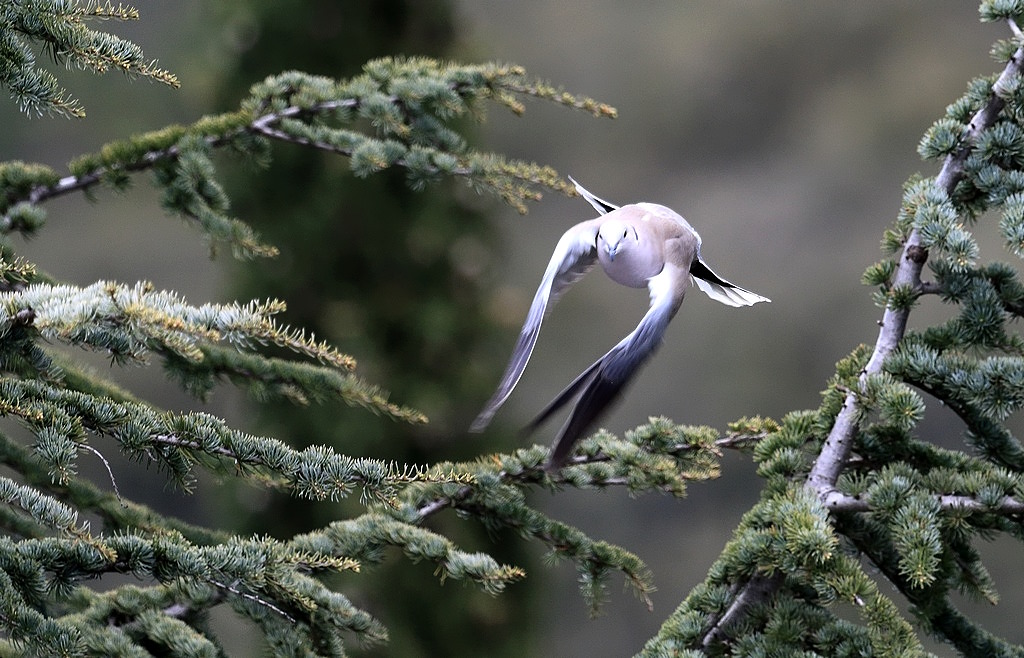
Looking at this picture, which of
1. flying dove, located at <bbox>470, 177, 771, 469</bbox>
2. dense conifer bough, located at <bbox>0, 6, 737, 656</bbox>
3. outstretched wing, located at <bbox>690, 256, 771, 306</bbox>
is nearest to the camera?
dense conifer bough, located at <bbox>0, 6, 737, 656</bbox>

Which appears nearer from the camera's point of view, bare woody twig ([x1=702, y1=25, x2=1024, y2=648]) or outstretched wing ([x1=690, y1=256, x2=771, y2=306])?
bare woody twig ([x1=702, y1=25, x2=1024, y2=648])

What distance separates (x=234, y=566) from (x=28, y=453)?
0.36 meters

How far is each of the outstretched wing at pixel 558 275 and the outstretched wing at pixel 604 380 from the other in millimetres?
73

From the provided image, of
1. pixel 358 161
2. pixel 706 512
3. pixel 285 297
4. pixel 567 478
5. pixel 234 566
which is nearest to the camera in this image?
pixel 234 566

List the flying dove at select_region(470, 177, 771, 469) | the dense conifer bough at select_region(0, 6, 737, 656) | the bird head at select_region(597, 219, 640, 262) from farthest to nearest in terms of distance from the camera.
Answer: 1. the bird head at select_region(597, 219, 640, 262)
2. the flying dove at select_region(470, 177, 771, 469)
3. the dense conifer bough at select_region(0, 6, 737, 656)

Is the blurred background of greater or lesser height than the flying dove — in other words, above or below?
above

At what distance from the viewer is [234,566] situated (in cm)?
76

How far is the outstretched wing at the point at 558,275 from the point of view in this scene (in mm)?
931

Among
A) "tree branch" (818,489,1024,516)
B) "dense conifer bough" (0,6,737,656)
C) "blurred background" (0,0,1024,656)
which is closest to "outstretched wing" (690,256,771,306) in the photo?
"dense conifer bough" (0,6,737,656)

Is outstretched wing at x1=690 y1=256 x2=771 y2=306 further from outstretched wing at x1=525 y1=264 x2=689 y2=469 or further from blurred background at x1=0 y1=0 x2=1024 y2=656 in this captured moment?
blurred background at x1=0 y1=0 x2=1024 y2=656

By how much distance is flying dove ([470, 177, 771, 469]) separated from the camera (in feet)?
2.73

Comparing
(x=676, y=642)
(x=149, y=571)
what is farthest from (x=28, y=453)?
(x=676, y=642)

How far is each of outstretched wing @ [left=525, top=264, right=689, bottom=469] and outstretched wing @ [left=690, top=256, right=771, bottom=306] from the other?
0.20m

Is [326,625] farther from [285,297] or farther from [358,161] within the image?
[285,297]
